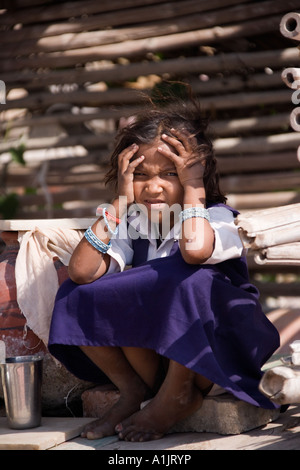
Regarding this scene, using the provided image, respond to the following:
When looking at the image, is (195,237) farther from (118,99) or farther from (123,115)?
(118,99)

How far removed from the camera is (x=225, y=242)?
2.59 metres

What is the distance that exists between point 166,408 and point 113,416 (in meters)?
0.23

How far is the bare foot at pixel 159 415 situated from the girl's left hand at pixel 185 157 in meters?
0.77

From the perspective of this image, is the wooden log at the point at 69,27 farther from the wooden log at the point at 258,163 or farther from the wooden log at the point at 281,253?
the wooden log at the point at 281,253

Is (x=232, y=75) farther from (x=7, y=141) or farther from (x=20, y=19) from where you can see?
(x=7, y=141)

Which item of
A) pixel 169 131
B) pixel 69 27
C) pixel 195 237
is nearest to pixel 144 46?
pixel 69 27

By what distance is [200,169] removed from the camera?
9.03 feet

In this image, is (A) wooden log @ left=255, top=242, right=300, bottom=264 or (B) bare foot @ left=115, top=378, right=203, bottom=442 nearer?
(A) wooden log @ left=255, top=242, right=300, bottom=264

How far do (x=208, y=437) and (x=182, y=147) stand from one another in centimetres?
106

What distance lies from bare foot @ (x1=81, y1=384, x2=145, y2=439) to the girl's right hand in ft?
2.42

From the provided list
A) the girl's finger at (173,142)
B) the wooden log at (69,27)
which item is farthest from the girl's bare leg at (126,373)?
the wooden log at (69,27)

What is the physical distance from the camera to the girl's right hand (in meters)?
2.78

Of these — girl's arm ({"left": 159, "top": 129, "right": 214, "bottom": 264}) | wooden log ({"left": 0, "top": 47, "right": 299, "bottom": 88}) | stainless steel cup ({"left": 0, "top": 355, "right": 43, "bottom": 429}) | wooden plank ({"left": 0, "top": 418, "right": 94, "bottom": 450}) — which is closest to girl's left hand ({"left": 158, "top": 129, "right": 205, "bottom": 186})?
girl's arm ({"left": 159, "top": 129, "right": 214, "bottom": 264})

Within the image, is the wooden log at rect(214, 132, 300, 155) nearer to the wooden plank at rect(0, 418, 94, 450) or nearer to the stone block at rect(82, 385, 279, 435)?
the stone block at rect(82, 385, 279, 435)
